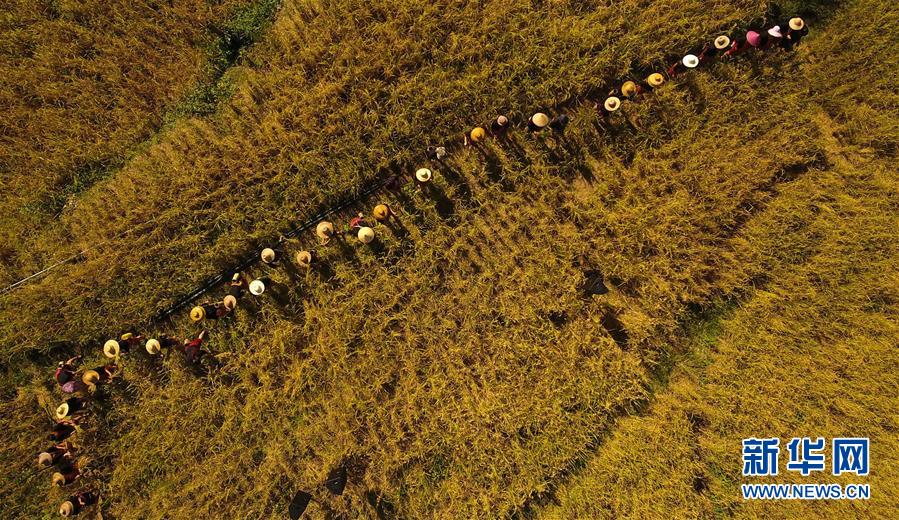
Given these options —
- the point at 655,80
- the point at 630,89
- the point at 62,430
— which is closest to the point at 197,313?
the point at 62,430

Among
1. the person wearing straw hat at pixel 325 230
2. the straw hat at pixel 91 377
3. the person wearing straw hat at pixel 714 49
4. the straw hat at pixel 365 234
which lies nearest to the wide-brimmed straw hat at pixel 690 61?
the person wearing straw hat at pixel 714 49

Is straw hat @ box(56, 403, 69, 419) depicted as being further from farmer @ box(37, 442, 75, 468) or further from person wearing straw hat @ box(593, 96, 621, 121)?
person wearing straw hat @ box(593, 96, 621, 121)

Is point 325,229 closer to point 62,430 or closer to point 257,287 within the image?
point 257,287

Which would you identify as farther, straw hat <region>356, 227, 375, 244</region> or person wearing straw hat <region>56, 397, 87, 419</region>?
straw hat <region>356, 227, 375, 244</region>

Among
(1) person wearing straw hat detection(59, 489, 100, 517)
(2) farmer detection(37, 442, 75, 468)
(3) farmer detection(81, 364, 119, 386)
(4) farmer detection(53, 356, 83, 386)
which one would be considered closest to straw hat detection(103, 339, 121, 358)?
(3) farmer detection(81, 364, 119, 386)

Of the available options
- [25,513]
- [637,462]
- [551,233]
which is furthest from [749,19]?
[25,513]

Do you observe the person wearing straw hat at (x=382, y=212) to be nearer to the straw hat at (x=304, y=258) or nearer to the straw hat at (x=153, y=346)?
the straw hat at (x=304, y=258)
